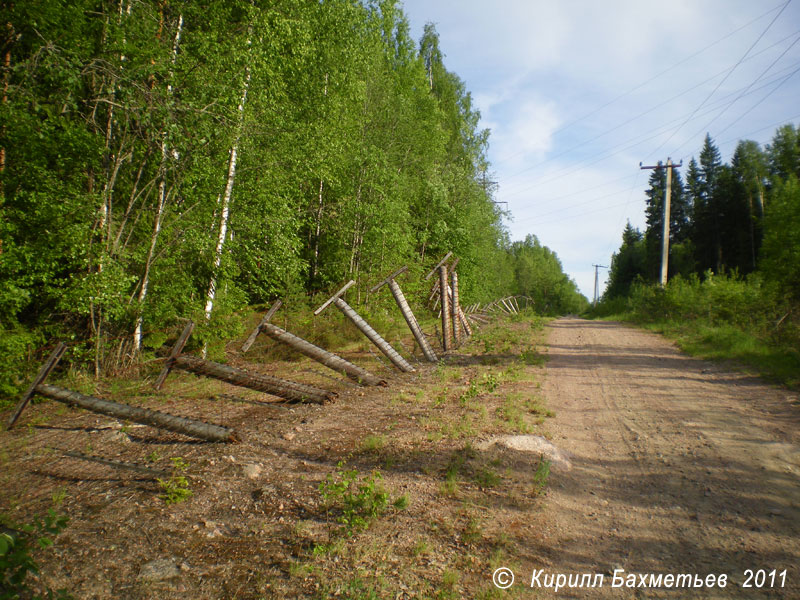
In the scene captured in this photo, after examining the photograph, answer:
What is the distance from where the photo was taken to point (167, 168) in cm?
885

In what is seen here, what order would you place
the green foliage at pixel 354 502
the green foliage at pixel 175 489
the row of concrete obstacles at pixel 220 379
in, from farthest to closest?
the row of concrete obstacles at pixel 220 379 → the green foliage at pixel 175 489 → the green foliage at pixel 354 502

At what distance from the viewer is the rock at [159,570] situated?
292 centimetres

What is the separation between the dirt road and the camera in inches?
120

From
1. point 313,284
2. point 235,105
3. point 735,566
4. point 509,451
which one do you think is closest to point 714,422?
point 509,451

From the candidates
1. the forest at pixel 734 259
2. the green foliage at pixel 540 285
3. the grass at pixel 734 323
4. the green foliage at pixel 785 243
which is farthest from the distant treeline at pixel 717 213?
the green foliage at pixel 540 285

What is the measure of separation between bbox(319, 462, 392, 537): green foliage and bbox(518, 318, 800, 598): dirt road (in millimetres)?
1264

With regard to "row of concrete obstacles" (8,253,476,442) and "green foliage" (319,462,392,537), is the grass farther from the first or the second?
"green foliage" (319,462,392,537)

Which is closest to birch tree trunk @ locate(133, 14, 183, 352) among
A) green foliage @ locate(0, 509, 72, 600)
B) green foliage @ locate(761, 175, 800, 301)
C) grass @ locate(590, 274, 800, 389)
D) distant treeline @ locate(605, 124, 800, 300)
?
green foliage @ locate(0, 509, 72, 600)

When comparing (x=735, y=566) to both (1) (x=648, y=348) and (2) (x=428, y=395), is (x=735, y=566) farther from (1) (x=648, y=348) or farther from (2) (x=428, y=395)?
(1) (x=648, y=348)

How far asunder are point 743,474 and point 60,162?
35.6 feet

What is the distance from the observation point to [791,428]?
5.60 m

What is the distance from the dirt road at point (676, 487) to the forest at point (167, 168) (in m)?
7.82

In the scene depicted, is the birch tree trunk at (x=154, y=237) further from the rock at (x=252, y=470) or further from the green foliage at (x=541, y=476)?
the green foliage at (x=541, y=476)

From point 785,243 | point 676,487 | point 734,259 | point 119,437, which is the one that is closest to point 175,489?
point 119,437
